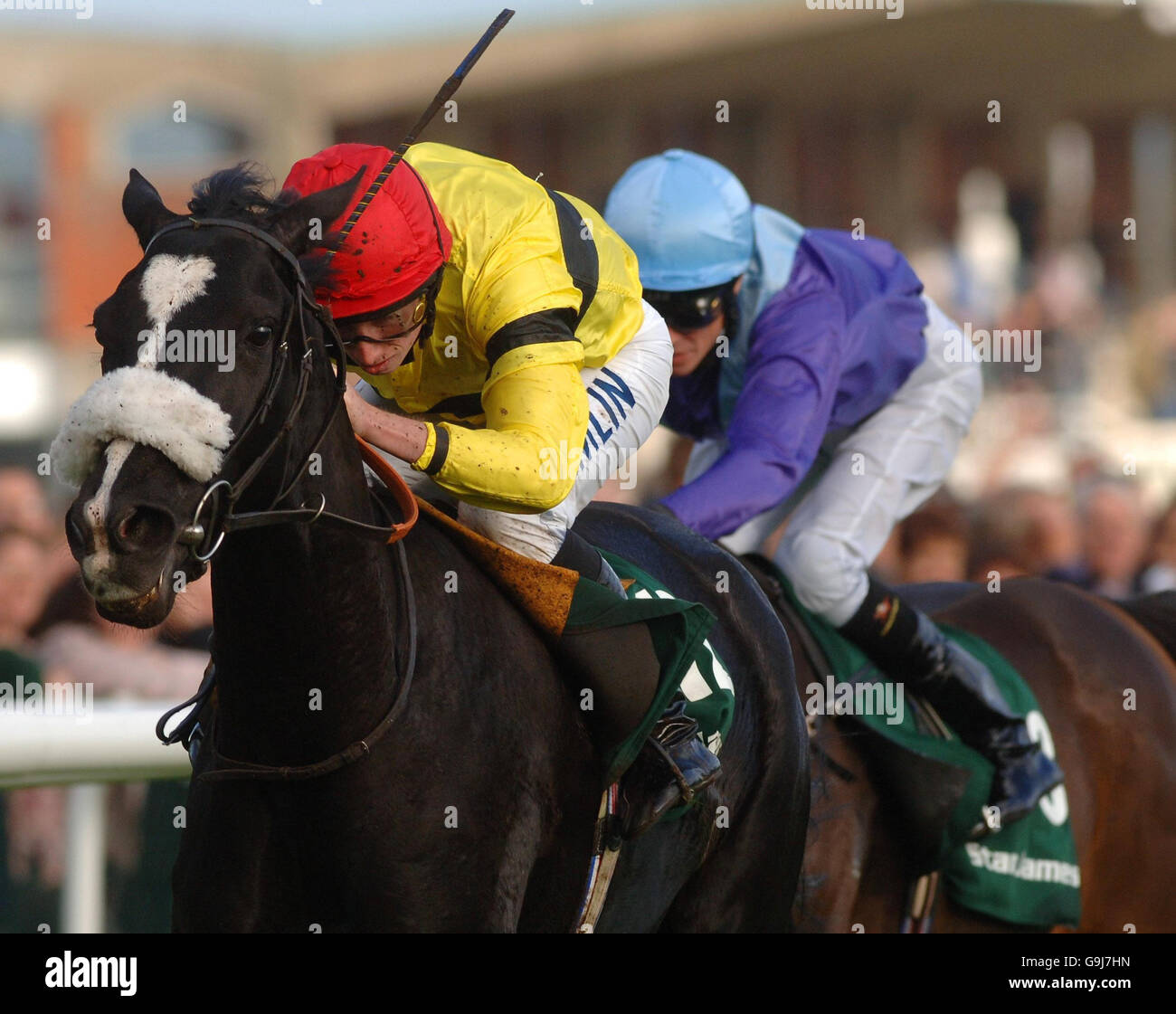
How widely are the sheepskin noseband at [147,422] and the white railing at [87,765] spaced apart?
1.59 meters

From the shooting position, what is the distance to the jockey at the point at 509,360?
2914 millimetres

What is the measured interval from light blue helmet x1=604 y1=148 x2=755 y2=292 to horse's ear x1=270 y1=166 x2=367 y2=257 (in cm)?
167

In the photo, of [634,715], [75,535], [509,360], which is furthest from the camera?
[634,715]

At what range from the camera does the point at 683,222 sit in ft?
14.6

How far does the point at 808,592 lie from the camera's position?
459cm

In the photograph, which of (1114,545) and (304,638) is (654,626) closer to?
(304,638)

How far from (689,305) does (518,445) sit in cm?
165

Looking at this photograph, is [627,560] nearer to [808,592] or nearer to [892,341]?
[808,592]

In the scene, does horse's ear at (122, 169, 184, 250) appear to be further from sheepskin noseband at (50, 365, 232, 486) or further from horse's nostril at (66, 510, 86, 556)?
horse's nostril at (66, 510, 86, 556)

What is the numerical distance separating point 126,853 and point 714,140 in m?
15.8

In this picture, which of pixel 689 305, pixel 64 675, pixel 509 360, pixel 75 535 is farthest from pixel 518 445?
pixel 64 675

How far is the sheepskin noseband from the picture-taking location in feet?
7.89

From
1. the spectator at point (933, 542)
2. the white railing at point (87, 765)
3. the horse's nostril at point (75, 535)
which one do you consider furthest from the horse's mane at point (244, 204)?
the spectator at point (933, 542)
